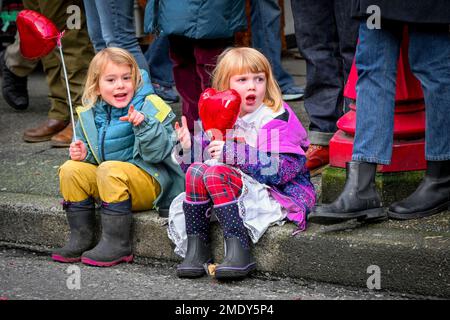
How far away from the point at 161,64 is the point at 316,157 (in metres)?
2.16

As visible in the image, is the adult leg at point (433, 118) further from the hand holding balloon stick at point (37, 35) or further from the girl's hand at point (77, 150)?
the hand holding balloon stick at point (37, 35)

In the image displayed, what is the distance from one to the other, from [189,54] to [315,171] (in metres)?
1.00

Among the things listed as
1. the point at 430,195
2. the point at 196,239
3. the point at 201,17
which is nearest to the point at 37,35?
the point at 201,17

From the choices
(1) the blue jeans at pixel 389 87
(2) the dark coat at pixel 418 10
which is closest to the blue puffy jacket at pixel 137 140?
(1) the blue jeans at pixel 389 87

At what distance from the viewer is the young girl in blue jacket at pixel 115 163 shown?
4008mm

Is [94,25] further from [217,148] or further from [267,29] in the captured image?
[217,148]

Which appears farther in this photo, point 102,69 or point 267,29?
point 267,29

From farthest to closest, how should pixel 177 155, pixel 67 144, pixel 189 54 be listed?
pixel 67 144
pixel 189 54
pixel 177 155

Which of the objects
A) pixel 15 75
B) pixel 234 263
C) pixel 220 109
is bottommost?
pixel 234 263

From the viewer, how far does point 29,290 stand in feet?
12.3

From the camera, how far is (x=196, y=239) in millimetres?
3844

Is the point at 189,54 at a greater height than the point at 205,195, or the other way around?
the point at 189,54
